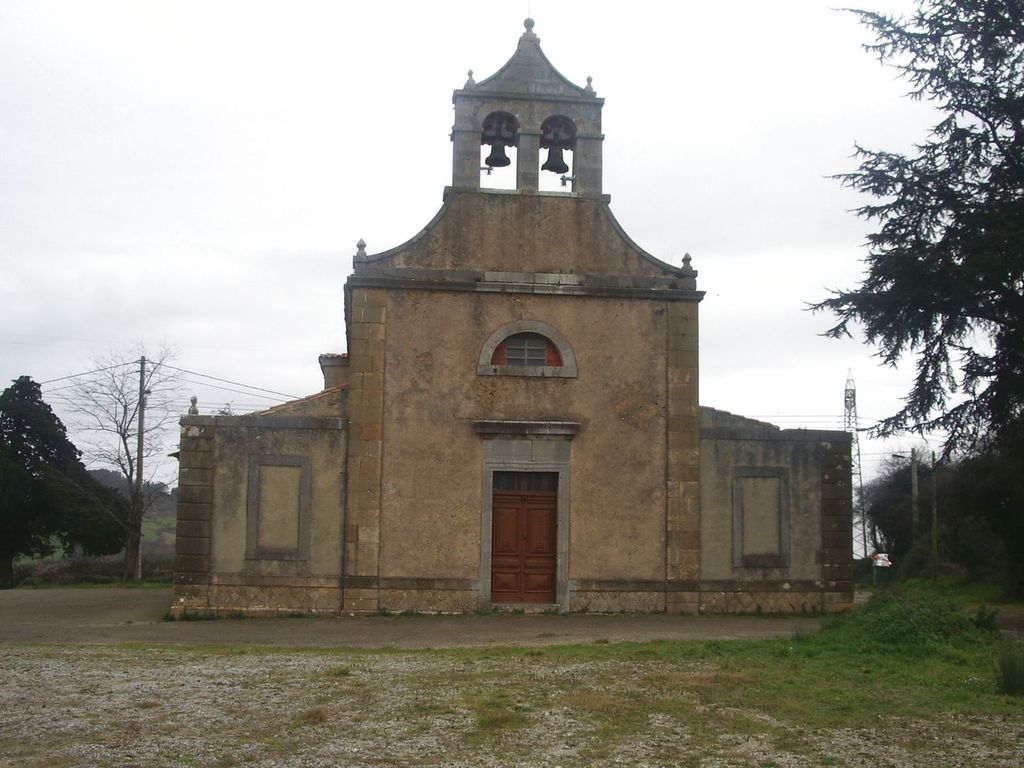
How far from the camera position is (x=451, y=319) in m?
18.2

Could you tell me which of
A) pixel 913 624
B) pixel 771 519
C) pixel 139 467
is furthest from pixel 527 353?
pixel 139 467

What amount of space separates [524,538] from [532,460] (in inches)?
54.3

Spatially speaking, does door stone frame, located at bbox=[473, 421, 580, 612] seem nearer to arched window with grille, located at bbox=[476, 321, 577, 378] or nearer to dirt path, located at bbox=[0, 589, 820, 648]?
arched window with grille, located at bbox=[476, 321, 577, 378]

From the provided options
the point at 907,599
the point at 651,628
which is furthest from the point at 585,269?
the point at 907,599

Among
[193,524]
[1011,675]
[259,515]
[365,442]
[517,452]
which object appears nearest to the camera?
[1011,675]

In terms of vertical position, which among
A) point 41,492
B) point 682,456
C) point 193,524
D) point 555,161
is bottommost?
point 193,524

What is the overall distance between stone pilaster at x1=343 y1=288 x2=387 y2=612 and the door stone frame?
1783 millimetres

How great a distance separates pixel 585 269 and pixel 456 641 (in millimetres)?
7420

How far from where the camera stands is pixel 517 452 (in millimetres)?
18000

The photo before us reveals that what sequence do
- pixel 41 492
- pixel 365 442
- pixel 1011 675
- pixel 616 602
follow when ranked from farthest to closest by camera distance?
1. pixel 41 492
2. pixel 616 602
3. pixel 365 442
4. pixel 1011 675

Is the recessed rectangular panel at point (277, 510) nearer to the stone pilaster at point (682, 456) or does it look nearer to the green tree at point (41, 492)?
the stone pilaster at point (682, 456)

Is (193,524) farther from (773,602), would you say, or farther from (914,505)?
(914,505)

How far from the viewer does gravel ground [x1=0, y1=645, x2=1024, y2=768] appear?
23.8ft

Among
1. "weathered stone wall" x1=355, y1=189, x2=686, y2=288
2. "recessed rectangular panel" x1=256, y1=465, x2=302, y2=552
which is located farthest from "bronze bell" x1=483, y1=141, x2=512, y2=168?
"recessed rectangular panel" x1=256, y1=465, x2=302, y2=552
